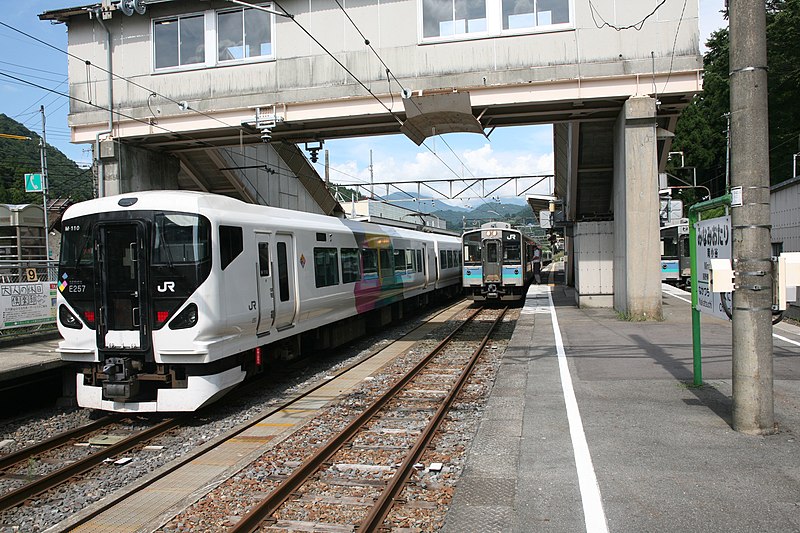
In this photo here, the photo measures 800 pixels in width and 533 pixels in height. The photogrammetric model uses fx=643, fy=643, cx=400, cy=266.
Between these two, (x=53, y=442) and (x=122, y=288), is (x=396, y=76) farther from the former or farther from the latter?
(x=53, y=442)

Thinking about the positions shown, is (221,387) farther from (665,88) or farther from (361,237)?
(665,88)

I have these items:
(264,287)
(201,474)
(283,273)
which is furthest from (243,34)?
(201,474)

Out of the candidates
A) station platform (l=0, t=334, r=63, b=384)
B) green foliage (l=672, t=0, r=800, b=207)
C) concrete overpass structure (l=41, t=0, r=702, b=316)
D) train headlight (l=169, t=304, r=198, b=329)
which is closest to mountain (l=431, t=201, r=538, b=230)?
green foliage (l=672, t=0, r=800, b=207)

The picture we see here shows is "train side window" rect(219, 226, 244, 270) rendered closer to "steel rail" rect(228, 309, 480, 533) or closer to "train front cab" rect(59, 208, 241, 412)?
"train front cab" rect(59, 208, 241, 412)

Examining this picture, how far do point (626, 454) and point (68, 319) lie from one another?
6.75m

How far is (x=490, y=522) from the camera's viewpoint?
4281mm

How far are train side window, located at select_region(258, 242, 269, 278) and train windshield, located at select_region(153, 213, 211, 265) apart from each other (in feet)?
4.50

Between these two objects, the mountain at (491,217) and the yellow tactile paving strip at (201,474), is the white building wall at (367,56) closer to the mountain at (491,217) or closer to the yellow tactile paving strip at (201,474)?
the yellow tactile paving strip at (201,474)

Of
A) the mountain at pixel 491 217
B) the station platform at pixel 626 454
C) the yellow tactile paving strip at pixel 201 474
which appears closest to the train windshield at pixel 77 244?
the yellow tactile paving strip at pixel 201 474

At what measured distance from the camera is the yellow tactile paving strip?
5.09 metres

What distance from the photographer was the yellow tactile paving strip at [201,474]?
16.7 feet

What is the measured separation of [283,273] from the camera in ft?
32.8

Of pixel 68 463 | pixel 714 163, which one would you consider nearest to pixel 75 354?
pixel 68 463

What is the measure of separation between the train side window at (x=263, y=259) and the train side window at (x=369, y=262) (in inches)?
197
